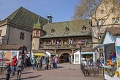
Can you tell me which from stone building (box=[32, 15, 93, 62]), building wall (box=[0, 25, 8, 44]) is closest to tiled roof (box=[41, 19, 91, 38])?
stone building (box=[32, 15, 93, 62])

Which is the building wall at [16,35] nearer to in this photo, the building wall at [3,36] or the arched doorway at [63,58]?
the building wall at [3,36]

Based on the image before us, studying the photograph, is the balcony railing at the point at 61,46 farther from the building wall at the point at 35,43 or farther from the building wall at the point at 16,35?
the building wall at the point at 16,35

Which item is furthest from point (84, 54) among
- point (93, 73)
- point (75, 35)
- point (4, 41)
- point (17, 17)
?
point (17, 17)

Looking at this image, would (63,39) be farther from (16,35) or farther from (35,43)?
(16,35)

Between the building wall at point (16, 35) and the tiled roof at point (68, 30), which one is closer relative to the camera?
the building wall at point (16, 35)

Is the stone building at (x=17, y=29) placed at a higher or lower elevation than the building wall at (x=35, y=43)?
higher

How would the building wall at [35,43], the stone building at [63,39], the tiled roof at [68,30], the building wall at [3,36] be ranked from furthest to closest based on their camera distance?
the building wall at [35,43], the tiled roof at [68,30], the stone building at [63,39], the building wall at [3,36]

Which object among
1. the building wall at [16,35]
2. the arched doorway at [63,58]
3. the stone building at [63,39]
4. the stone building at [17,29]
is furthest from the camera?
the arched doorway at [63,58]

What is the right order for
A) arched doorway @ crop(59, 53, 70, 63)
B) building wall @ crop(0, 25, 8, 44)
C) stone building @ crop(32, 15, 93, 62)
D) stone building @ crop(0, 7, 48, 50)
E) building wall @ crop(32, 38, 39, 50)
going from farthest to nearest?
arched doorway @ crop(59, 53, 70, 63)
building wall @ crop(32, 38, 39, 50)
stone building @ crop(32, 15, 93, 62)
stone building @ crop(0, 7, 48, 50)
building wall @ crop(0, 25, 8, 44)

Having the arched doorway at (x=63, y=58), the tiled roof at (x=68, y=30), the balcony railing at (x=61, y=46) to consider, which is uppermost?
the tiled roof at (x=68, y=30)

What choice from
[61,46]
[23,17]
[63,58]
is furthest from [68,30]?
[23,17]

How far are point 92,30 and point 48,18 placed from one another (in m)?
26.6

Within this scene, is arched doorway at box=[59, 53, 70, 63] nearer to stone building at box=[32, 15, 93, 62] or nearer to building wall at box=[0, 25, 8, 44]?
stone building at box=[32, 15, 93, 62]

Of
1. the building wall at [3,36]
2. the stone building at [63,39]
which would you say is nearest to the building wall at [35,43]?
the stone building at [63,39]
